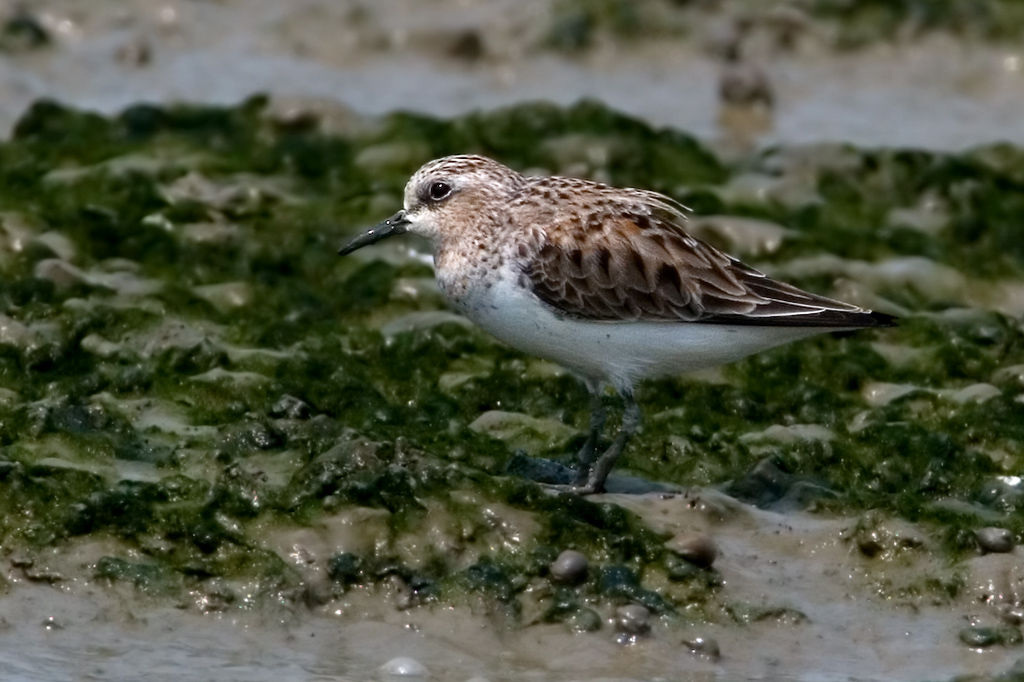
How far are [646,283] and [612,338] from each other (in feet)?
0.96

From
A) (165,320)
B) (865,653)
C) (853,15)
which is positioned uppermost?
(853,15)

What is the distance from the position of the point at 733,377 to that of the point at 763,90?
5.46m

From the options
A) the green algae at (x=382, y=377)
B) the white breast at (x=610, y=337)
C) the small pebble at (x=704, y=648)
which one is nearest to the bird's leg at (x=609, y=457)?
the white breast at (x=610, y=337)

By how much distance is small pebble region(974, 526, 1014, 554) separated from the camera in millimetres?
7633

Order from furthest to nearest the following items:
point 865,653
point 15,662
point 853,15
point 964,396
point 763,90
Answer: point 853,15 → point 763,90 → point 964,396 → point 865,653 → point 15,662

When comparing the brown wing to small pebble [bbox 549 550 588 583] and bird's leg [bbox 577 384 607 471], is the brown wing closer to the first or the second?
bird's leg [bbox 577 384 607 471]

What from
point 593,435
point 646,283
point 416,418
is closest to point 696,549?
point 593,435

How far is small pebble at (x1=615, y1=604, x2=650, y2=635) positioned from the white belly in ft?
4.29

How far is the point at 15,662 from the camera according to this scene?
21.9 feet

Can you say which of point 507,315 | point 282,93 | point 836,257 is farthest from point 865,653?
point 282,93

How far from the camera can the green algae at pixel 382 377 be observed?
7.45m

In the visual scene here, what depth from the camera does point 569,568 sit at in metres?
7.29

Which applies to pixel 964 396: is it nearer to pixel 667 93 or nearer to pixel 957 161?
pixel 957 161

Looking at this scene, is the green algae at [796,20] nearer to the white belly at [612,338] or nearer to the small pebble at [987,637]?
the white belly at [612,338]
